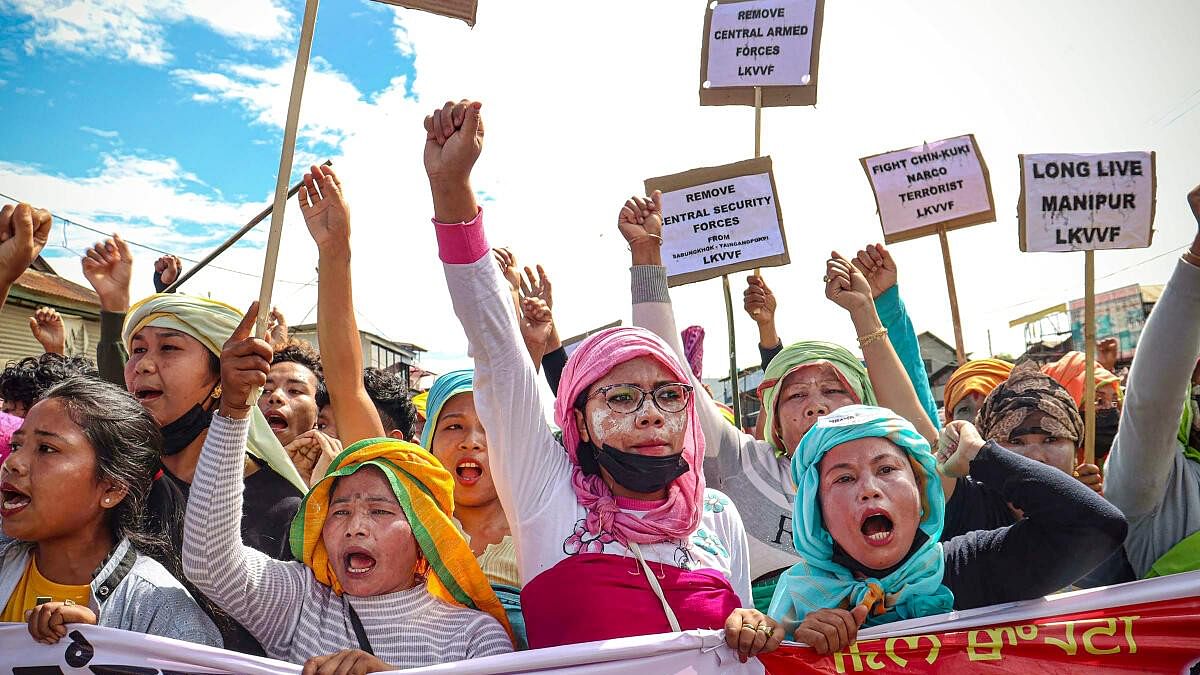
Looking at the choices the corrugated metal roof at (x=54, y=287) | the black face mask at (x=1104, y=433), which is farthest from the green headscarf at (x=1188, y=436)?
the corrugated metal roof at (x=54, y=287)

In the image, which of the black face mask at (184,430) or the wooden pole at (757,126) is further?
the wooden pole at (757,126)

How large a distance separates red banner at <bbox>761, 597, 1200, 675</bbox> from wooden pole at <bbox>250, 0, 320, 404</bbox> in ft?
5.95

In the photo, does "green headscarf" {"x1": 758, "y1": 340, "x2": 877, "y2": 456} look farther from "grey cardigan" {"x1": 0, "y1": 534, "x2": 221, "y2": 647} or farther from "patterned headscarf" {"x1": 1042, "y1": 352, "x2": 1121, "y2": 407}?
"grey cardigan" {"x1": 0, "y1": 534, "x2": 221, "y2": 647}

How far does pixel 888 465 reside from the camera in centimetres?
265

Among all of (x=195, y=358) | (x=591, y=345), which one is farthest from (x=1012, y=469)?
(x=195, y=358)

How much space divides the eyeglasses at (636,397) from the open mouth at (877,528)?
0.62 metres

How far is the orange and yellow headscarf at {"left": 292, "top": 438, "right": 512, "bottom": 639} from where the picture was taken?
2.63 m

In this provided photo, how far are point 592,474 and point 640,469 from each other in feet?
0.59

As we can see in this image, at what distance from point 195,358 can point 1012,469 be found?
9.08 feet

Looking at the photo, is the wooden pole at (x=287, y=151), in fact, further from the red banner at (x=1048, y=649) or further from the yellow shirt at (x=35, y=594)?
the red banner at (x=1048, y=649)

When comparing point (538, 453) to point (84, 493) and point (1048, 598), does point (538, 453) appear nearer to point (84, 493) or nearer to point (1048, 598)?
point (84, 493)

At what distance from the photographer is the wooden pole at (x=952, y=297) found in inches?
201

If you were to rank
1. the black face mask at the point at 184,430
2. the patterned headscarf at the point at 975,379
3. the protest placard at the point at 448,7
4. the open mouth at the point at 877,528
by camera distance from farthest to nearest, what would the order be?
the patterned headscarf at the point at 975,379, the black face mask at the point at 184,430, the protest placard at the point at 448,7, the open mouth at the point at 877,528

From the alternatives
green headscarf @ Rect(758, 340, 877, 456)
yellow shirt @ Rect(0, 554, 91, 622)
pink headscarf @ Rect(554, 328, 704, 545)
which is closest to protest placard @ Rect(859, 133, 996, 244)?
green headscarf @ Rect(758, 340, 877, 456)
